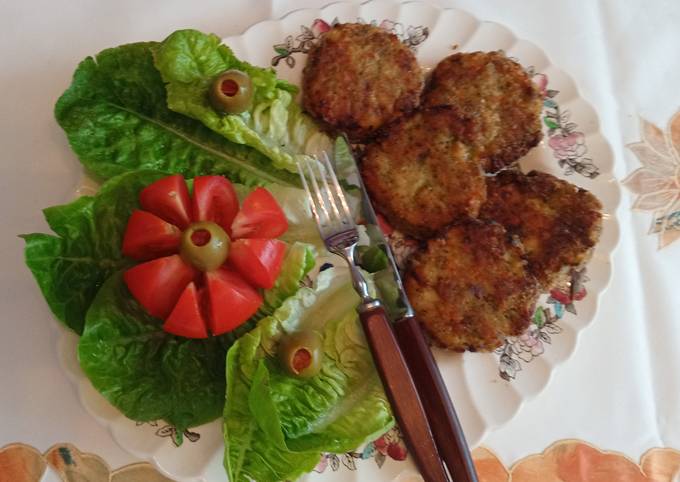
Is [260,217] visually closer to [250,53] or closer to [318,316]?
[318,316]

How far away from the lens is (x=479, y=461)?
196 cm

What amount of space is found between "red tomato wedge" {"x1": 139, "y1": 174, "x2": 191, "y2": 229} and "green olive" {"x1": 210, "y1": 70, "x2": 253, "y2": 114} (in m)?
0.31

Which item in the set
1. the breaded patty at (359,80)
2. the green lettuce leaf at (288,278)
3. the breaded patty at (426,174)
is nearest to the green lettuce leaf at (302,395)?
the green lettuce leaf at (288,278)

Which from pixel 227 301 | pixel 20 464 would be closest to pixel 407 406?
pixel 227 301

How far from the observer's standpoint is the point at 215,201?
176 cm

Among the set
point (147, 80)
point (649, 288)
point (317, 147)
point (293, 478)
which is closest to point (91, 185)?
point (147, 80)

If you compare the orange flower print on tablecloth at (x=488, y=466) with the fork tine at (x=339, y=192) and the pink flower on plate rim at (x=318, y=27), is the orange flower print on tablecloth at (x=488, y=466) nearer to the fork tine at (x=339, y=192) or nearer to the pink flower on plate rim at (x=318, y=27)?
the fork tine at (x=339, y=192)

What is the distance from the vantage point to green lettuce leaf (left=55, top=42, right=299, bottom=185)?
1.87m

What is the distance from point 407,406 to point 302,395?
1.05ft

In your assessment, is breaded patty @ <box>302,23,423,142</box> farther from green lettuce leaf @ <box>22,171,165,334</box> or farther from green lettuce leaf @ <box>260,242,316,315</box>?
green lettuce leaf @ <box>22,171,165,334</box>

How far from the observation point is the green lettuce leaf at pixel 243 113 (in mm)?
1881

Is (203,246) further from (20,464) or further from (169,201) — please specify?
(20,464)

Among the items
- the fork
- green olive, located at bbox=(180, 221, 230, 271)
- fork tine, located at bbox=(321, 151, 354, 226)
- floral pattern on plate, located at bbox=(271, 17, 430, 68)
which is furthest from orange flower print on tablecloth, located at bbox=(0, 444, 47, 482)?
floral pattern on plate, located at bbox=(271, 17, 430, 68)

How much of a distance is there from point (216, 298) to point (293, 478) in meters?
0.56
